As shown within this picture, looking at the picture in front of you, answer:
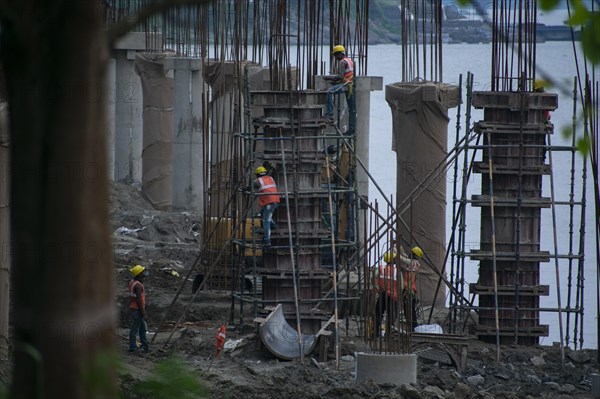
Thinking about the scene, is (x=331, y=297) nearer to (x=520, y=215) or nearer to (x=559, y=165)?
(x=520, y=215)

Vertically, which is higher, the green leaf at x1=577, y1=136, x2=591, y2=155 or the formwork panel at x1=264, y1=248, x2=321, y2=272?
the green leaf at x1=577, y1=136, x2=591, y2=155

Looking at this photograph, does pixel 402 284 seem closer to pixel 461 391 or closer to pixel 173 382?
pixel 461 391

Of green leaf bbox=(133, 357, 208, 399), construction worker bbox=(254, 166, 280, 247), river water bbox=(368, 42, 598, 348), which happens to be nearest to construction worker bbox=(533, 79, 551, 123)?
river water bbox=(368, 42, 598, 348)

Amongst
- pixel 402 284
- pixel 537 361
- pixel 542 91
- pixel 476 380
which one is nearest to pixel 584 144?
pixel 476 380

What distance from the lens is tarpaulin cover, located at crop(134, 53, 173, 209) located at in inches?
1426

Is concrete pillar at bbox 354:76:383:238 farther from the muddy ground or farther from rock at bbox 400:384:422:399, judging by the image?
rock at bbox 400:384:422:399

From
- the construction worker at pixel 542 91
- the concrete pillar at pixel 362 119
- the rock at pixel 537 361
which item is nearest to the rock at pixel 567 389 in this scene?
the rock at pixel 537 361

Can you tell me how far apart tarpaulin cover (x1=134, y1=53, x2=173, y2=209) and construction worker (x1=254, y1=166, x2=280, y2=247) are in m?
17.9

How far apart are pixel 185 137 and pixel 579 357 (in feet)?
57.5

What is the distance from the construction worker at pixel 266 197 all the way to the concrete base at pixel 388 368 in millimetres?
3932

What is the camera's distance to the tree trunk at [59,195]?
5.71m

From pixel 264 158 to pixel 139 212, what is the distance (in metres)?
15.9

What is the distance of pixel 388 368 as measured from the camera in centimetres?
1468

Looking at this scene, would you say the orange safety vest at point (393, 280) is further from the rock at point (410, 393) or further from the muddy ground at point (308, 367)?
the rock at point (410, 393)
